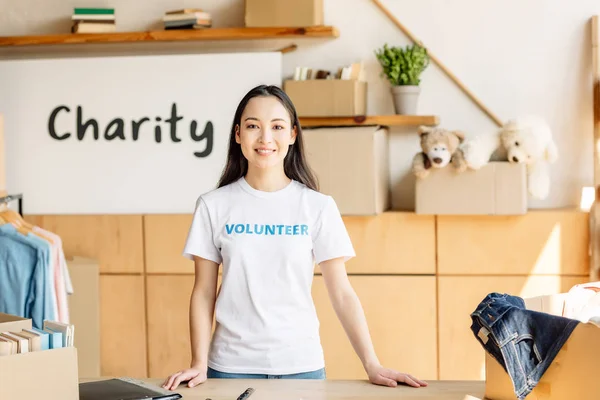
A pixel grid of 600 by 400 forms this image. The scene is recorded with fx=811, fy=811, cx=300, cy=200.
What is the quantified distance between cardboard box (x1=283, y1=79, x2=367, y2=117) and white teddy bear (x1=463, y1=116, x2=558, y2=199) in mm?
558

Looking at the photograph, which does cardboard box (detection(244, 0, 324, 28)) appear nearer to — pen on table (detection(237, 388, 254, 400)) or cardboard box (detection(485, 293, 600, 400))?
pen on table (detection(237, 388, 254, 400))

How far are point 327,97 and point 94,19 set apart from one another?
1.22m

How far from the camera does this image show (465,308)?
3.68 m

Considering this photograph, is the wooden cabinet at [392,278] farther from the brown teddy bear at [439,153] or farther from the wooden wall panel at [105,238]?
the brown teddy bear at [439,153]

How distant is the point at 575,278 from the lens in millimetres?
3576

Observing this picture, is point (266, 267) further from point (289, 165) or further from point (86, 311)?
point (86, 311)

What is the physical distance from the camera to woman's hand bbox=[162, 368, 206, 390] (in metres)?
1.81

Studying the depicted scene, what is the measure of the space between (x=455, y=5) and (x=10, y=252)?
232 centimetres

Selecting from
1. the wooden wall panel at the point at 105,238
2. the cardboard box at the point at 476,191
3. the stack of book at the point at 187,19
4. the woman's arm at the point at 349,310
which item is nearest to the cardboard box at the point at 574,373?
the woman's arm at the point at 349,310

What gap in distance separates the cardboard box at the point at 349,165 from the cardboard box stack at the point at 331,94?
13 centimetres

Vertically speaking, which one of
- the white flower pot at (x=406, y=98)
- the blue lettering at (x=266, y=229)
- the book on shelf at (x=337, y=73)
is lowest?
the blue lettering at (x=266, y=229)

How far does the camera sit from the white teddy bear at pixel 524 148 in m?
3.53

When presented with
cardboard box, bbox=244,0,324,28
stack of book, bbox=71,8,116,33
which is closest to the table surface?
cardboard box, bbox=244,0,324,28

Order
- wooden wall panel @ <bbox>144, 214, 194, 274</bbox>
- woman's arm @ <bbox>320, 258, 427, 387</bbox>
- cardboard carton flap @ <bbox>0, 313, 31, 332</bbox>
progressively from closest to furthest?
cardboard carton flap @ <bbox>0, 313, 31, 332</bbox>, woman's arm @ <bbox>320, 258, 427, 387</bbox>, wooden wall panel @ <bbox>144, 214, 194, 274</bbox>
